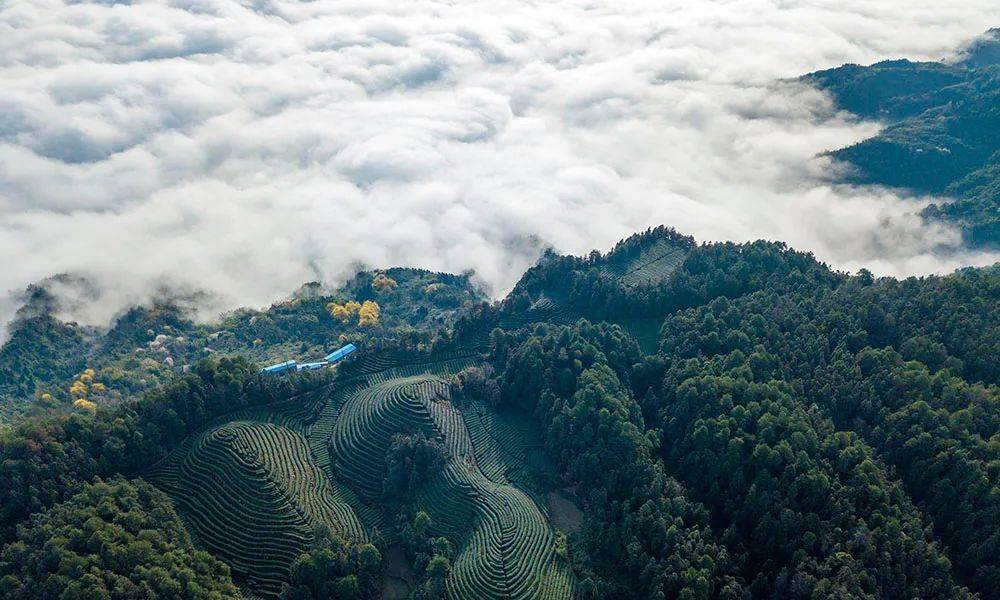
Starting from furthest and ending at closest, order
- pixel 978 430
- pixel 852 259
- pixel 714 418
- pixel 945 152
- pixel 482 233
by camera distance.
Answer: pixel 482 233
pixel 945 152
pixel 852 259
pixel 714 418
pixel 978 430

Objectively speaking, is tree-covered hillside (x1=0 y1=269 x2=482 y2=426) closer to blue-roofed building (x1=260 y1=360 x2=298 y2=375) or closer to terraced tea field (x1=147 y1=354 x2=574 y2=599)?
blue-roofed building (x1=260 y1=360 x2=298 y2=375)

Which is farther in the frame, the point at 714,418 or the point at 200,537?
the point at 714,418

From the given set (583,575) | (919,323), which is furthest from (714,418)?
(919,323)

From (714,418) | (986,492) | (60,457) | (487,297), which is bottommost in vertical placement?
(487,297)

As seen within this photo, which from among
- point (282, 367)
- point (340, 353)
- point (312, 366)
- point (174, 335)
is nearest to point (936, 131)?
point (340, 353)

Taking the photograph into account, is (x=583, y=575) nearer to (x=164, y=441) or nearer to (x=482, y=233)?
(x=164, y=441)

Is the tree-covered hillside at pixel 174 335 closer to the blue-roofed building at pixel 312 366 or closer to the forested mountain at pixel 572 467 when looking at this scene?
the blue-roofed building at pixel 312 366

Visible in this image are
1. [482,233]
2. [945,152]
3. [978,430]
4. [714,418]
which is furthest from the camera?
[482,233]

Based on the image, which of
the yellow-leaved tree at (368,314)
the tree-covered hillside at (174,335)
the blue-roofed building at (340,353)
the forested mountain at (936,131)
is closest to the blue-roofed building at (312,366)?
the blue-roofed building at (340,353)
